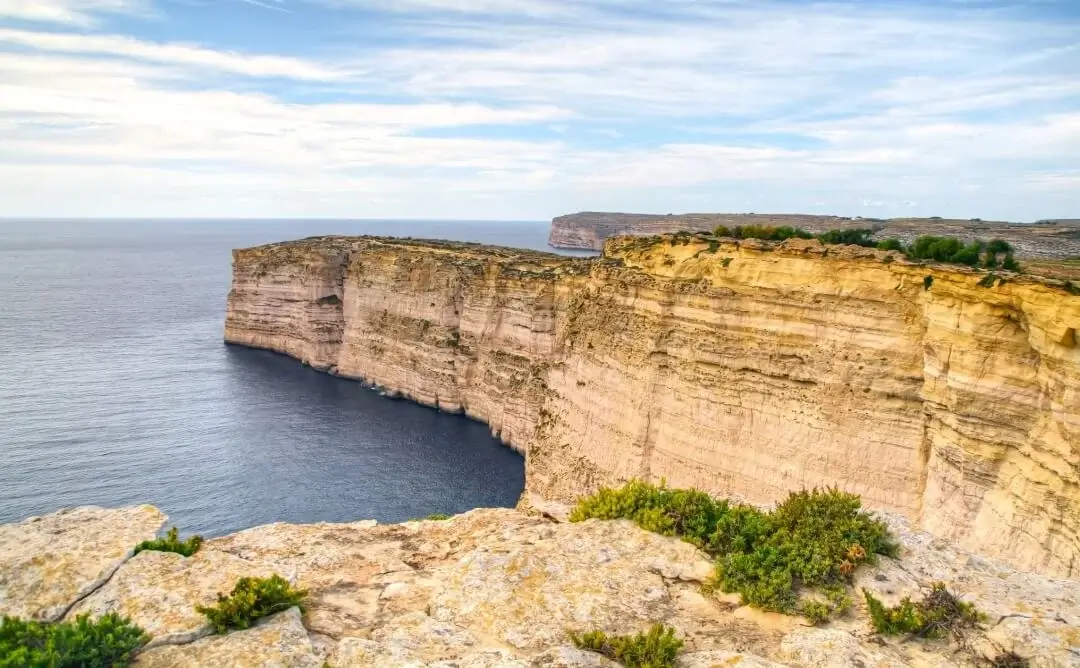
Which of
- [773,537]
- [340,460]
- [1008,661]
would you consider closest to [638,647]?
[773,537]

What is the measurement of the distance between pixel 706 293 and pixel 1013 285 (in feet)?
32.4

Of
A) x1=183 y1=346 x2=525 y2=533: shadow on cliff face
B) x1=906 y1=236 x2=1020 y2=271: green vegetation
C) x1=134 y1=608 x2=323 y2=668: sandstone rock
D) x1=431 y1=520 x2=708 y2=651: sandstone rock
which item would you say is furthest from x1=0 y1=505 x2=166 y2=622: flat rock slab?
x1=183 y1=346 x2=525 y2=533: shadow on cliff face

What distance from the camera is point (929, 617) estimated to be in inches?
291

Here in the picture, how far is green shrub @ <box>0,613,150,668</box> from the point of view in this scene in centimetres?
613

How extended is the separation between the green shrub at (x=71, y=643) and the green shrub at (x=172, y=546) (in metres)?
1.65

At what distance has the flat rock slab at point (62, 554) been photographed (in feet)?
24.8

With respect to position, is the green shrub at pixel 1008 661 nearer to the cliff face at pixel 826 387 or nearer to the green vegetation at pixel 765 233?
the cliff face at pixel 826 387

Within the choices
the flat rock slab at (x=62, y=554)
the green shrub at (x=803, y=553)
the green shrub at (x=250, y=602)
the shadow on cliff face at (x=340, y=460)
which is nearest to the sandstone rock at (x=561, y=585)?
the green shrub at (x=803, y=553)

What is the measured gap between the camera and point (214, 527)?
1190 inches

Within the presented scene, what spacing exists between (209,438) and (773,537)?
40230 mm

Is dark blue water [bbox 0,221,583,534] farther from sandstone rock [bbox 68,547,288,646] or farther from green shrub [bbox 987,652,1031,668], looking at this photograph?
green shrub [bbox 987,652,1031,668]

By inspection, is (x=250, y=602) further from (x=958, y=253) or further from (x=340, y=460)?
(x=340, y=460)

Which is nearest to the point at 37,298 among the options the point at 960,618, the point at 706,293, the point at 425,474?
the point at 425,474

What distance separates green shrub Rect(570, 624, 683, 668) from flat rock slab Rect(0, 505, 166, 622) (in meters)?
5.76
